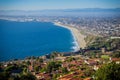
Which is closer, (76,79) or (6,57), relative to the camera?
(76,79)

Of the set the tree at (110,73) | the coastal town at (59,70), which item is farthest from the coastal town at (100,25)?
the tree at (110,73)

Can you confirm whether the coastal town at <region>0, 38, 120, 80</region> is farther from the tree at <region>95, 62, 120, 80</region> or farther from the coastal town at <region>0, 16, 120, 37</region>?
the coastal town at <region>0, 16, 120, 37</region>

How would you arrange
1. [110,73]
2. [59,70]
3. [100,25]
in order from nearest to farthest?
[110,73] → [59,70] → [100,25]

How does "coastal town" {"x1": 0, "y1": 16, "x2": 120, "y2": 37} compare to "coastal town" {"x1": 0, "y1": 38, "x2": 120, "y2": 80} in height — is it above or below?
below

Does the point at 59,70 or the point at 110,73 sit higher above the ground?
the point at 110,73

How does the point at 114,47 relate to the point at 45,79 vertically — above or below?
below

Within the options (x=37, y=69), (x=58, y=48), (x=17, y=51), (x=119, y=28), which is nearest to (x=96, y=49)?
(x=58, y=48)

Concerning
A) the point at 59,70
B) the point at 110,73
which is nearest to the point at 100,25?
the point at 59,70

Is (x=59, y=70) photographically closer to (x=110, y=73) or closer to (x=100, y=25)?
(x=110, y=73)

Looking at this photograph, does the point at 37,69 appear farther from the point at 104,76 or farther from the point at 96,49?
the point at 96,49

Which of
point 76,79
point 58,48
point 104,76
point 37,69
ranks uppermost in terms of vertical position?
point 104,76

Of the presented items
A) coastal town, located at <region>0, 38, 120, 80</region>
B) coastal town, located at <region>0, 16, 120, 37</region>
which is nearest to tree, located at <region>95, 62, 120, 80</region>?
coastal town, located at <region>0, 38, 120, 80</region>
